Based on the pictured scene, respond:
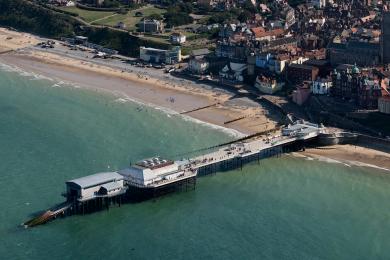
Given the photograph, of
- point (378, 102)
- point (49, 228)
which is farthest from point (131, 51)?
point (49, 228)

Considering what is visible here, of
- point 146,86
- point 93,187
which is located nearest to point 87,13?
point 146,86

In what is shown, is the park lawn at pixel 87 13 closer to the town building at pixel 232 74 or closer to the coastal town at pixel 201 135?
the coastal town at pixel 201 135

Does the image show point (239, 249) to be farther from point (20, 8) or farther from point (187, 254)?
point (20, 8)

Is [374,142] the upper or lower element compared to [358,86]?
lower

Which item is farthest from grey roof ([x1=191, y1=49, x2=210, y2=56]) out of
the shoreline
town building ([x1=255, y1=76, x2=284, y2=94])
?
town building ([x1=255, y1=76, x2=284, y2=94])

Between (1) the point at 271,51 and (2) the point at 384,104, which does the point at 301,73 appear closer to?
(1) the point at 271,51

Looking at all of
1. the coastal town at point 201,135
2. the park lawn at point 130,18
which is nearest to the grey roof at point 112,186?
the coastal town at point 201,135
